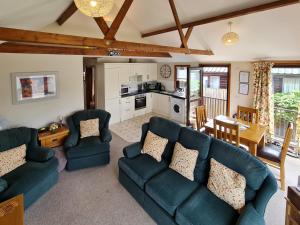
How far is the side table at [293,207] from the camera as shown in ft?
5.79

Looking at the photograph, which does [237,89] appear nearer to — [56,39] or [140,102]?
[140,102]

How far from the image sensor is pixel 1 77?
3.82m

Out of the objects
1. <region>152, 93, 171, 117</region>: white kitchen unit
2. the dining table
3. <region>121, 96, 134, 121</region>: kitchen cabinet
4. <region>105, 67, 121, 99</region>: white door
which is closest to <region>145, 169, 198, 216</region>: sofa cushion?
the dining table

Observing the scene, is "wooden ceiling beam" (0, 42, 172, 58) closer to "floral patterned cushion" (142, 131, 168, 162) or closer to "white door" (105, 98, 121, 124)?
"white door" (105, 98, 121, 124)

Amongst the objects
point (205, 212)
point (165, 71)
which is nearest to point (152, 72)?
point (165, 71)

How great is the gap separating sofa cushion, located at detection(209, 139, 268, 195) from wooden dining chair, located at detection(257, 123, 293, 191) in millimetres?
1225

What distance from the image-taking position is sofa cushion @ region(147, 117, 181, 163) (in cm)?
328

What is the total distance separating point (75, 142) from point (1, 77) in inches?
75.4

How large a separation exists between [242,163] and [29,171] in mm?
3071

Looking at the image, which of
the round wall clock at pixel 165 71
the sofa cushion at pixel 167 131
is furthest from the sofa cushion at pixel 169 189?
the round wall clock at pixel 165 71

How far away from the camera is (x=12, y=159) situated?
3.10m

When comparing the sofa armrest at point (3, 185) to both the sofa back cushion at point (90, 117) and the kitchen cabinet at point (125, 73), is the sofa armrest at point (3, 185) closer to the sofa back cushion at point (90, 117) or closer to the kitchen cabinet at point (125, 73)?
the sofa back cushion at point (90, 117)

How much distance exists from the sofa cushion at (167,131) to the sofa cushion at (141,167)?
0.59ft

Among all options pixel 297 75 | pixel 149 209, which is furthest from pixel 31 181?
pixel 297 75
